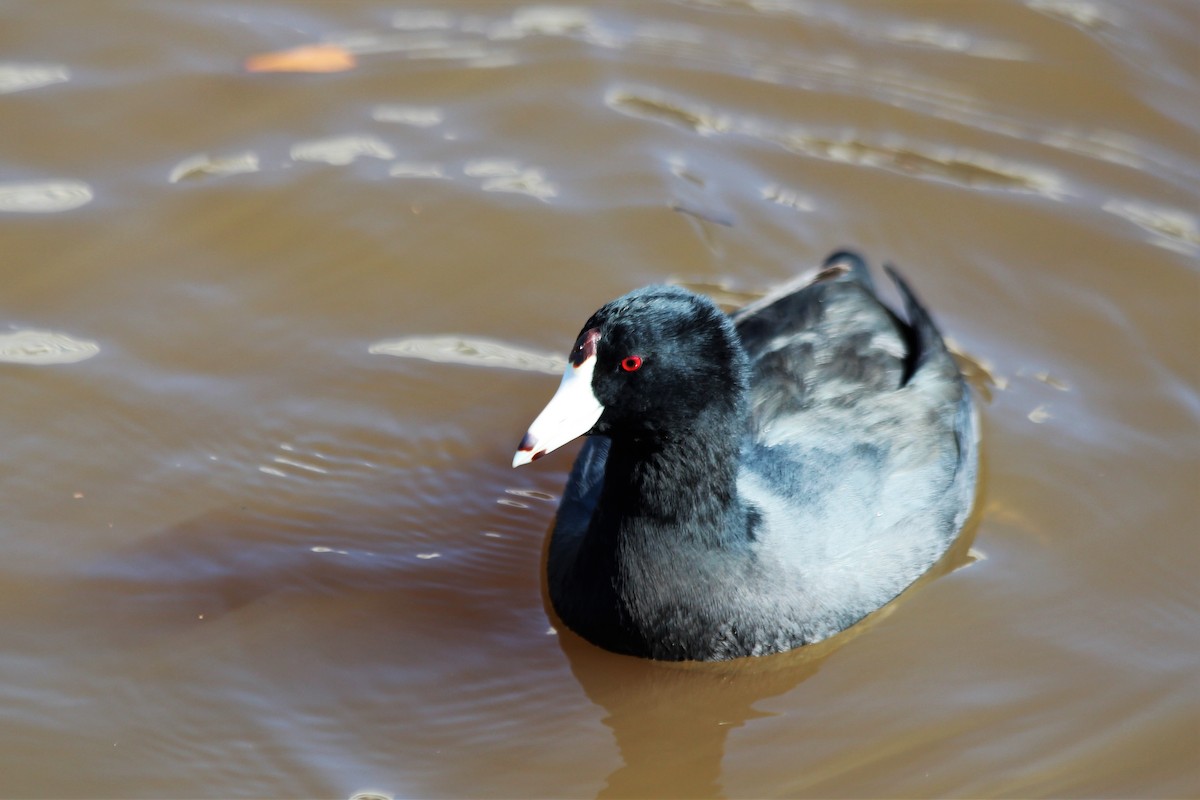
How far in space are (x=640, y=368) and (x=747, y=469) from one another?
0.69 metres

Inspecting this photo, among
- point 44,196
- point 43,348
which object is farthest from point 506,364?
point 44,196

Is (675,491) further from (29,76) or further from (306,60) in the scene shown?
(29,76)

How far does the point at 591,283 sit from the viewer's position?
5715mm

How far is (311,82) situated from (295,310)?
1.51 m

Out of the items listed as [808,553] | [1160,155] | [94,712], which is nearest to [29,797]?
[94,712]

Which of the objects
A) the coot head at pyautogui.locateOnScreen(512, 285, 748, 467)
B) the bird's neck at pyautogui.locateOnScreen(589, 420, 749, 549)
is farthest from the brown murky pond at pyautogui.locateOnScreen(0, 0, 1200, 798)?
the coot head at pyautogui.locateOnScreen(512, 285, 748, 467)

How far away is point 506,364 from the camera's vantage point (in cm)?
Result: 535

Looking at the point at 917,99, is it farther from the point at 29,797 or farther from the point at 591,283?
the point at 29,797

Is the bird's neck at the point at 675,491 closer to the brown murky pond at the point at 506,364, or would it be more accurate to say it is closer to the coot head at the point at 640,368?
the coot head at the point at 640,368

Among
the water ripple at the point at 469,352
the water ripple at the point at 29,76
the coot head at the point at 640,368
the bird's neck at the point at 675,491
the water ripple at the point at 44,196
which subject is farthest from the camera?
the water ripple at the point at 29,76

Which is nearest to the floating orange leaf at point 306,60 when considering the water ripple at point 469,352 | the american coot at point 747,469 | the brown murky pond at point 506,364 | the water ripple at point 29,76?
the brown murky pond at point 506,364

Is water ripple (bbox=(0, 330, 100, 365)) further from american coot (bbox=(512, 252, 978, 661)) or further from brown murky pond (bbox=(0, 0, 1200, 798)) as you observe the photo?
american coot (bbox=(512, 252, 978, 661))

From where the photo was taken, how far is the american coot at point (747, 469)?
3777 millimetres

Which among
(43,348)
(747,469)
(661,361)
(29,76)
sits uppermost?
(661,361)
